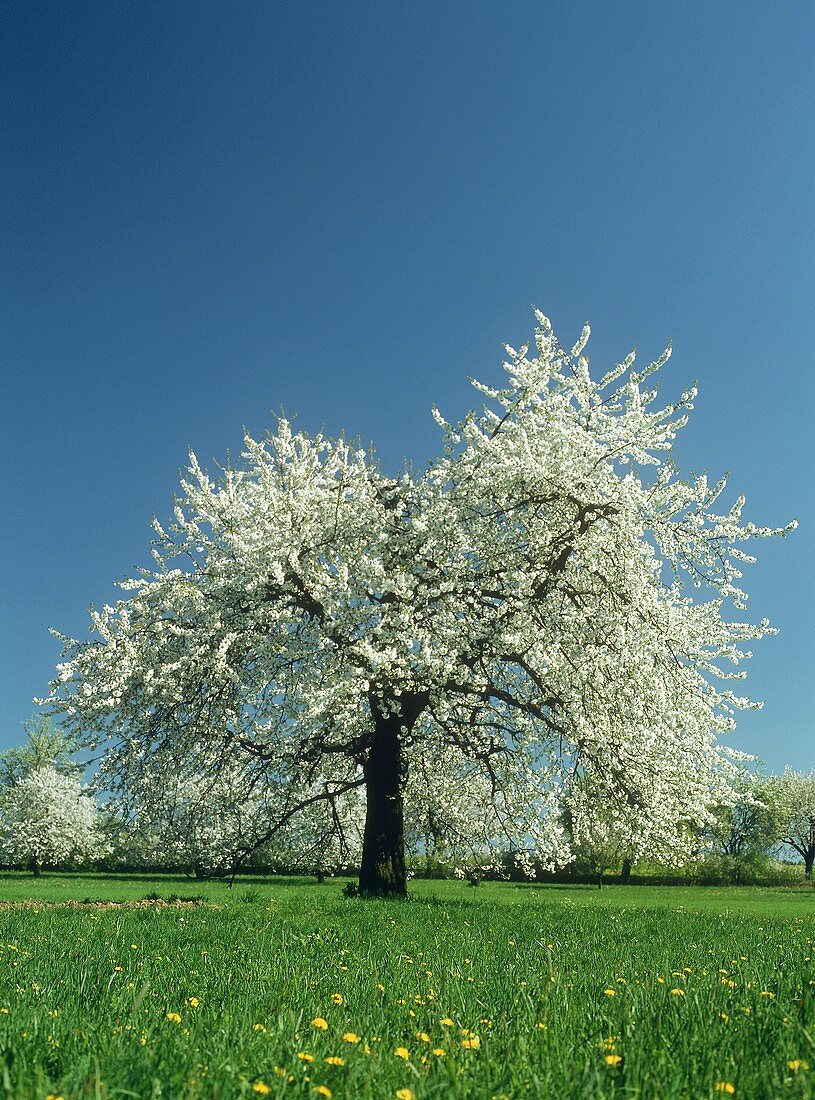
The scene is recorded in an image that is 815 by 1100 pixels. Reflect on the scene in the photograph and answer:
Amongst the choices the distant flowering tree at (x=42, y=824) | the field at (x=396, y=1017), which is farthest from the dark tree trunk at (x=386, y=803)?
the distant flowering tree at (x=42, y=824)

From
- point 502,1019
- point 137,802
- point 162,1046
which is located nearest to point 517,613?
point 137,802

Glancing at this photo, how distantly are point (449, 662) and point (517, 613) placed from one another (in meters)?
1.80

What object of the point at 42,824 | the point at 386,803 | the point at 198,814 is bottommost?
the point at 42,824

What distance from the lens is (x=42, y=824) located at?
61500 millimetres

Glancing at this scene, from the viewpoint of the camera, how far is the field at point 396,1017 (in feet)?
10.4

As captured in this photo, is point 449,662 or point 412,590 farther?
point 412,590

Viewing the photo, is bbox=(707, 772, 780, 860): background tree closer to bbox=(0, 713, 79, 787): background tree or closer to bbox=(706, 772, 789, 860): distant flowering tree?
bbox=(706, 772, 789, 860): distant flowering tree

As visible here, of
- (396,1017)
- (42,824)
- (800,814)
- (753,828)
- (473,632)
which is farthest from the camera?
(800,814)

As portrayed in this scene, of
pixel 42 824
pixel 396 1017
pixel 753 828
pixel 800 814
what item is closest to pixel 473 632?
pixel 396 1017

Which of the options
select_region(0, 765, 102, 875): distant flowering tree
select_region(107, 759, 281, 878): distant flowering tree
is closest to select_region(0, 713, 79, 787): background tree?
select_region(0, 765, 102, 875): distant flowering tree

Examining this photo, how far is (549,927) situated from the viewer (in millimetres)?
11617

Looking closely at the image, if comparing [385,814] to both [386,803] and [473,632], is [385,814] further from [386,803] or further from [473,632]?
[473,632]

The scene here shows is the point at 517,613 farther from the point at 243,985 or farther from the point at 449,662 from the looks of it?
the point at 243,985

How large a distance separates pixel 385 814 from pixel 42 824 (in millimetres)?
52959
